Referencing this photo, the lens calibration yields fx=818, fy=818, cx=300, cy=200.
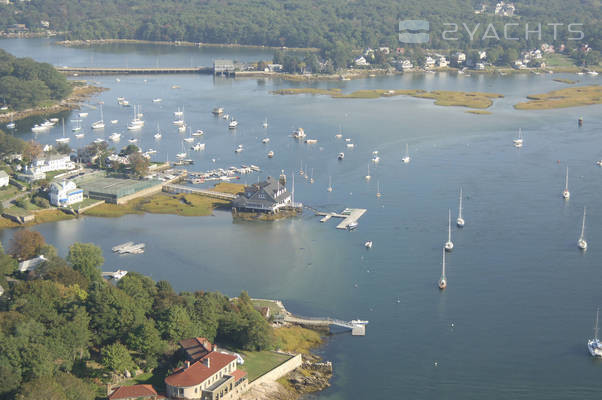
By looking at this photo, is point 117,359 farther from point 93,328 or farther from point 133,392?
point 93,328

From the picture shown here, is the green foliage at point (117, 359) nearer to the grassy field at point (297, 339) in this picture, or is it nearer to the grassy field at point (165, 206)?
the grassy field at point (297, 339)

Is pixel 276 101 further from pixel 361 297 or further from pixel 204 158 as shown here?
pixel 361 297

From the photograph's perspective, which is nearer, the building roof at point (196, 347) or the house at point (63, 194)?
the building roof at point (196, 347)

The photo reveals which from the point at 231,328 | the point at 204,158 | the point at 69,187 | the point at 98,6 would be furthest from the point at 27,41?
the point at 231,328

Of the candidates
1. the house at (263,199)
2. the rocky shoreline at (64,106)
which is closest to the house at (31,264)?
the house at (263,199)

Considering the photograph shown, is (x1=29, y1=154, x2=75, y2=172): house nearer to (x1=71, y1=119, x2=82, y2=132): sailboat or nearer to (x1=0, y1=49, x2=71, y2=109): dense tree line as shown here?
(x1=71, y1=119, x2=82, y2=132): sailboat

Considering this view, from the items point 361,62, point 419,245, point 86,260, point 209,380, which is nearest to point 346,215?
point 419,245
